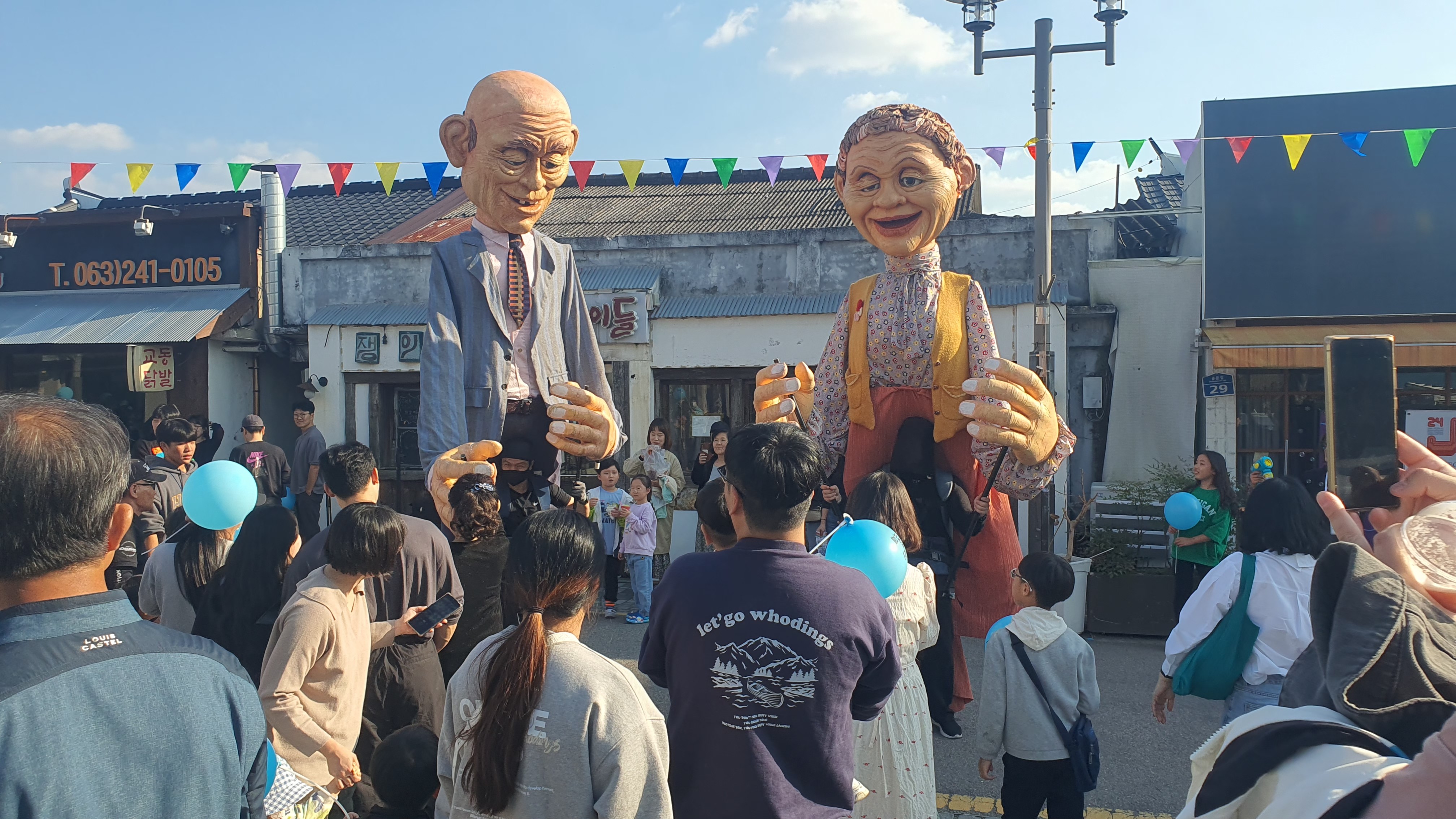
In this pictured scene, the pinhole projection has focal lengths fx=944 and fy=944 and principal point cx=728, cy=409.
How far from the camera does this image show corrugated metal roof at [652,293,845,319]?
9578 millimetres

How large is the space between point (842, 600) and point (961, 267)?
8.00 meters

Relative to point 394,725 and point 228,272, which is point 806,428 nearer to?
point 394,725

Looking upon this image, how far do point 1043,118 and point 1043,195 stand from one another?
62cm

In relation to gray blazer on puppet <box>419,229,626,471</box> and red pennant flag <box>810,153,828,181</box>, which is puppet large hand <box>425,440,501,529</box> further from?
red pennant flag <box>810,153,828,181</box>

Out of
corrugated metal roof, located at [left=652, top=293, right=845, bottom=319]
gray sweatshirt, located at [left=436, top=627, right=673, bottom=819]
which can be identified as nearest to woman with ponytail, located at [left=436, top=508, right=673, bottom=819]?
gray sweatshirt, located at [left=436, top=627, right=673, bottom=819]

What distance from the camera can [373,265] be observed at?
10.7 m

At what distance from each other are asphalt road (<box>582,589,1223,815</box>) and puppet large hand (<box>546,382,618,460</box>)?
4.48 feet

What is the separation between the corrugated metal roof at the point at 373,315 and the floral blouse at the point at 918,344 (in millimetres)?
7005

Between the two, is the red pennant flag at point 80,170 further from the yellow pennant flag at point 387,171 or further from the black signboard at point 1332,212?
the black signboard at point 1332,212

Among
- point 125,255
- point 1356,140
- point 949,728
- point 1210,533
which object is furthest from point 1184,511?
point 125,255

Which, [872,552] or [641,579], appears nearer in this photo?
[872,552]

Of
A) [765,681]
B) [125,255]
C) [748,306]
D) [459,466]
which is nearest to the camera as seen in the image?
[765,681]

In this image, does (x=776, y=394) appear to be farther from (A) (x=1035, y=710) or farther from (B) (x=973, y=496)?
(A) (x=1035, y=710)

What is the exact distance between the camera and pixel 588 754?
1844mm
